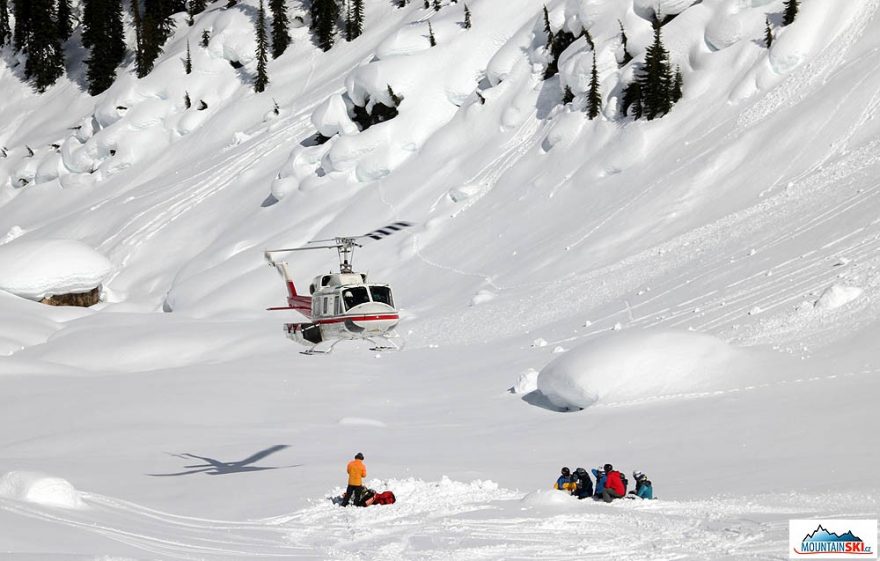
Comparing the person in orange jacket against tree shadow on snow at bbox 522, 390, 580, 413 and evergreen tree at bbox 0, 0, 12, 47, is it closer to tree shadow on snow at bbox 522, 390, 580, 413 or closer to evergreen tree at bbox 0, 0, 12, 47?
tree shadow on snow at bbox 522, 390, 580, 413

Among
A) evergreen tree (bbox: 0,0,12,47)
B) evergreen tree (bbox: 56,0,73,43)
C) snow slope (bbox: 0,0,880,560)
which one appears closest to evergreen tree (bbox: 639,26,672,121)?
snow slope (bbox: 0,0,880,560)

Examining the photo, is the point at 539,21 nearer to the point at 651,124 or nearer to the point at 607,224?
the point at 651,124

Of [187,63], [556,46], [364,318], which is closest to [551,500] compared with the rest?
[364,318]

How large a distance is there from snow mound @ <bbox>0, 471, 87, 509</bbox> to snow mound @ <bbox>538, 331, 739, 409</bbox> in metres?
13.4

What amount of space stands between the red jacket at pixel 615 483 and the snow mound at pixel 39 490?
368 inches

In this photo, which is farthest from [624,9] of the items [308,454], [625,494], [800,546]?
[800,546]

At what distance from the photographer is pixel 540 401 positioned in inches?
1082

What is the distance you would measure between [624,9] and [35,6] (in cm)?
6334

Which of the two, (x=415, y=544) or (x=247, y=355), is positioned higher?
(x=247, y=355)

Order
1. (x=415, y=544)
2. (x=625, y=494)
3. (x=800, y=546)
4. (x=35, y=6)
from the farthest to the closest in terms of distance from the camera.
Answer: (x=35, y=6)
(x=625, y=494)
(x=415, y=544)
(x=800, y=546)

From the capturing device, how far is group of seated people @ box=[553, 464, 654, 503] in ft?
54.9

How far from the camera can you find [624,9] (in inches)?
2104

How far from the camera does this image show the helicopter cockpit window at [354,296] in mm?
22188

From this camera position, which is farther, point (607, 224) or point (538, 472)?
point (607, 224)
